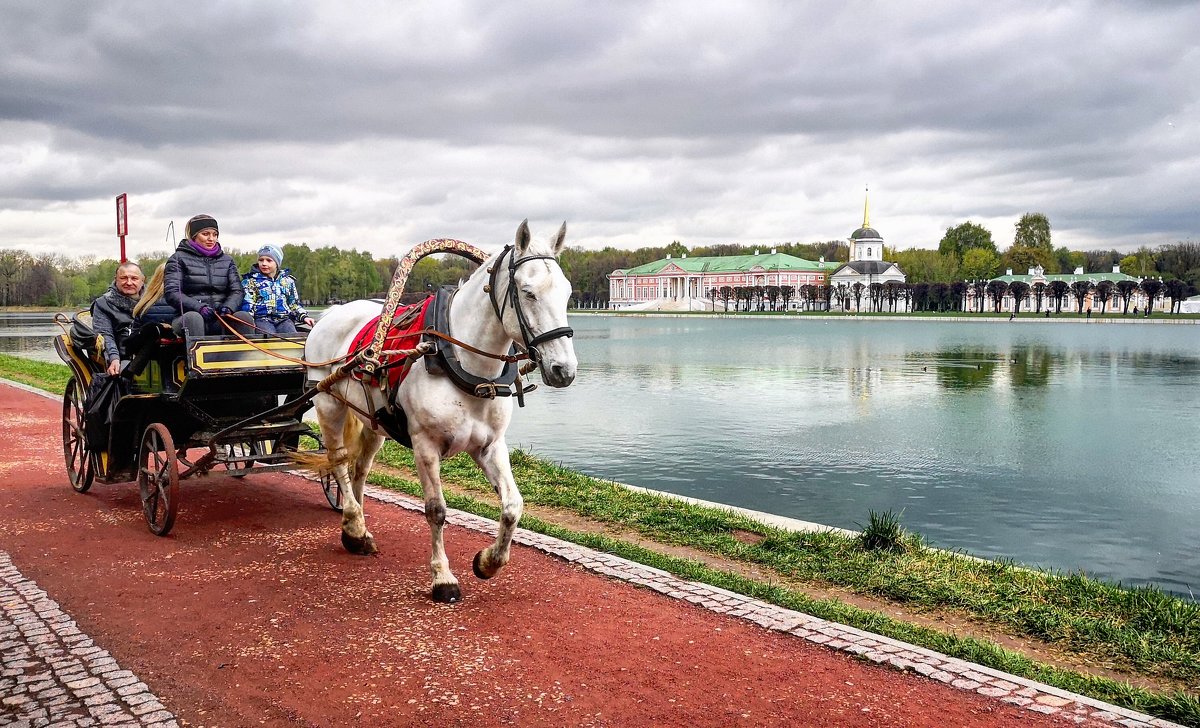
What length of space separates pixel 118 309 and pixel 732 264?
14440 cm

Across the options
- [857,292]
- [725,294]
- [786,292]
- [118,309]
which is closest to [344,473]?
[118,309]

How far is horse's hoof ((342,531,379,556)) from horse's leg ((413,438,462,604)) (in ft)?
3.92

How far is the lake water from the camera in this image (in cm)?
1126

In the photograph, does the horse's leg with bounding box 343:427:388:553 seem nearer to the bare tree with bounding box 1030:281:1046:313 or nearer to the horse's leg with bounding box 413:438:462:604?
the horse's leg with bounding box 413:438:462:604

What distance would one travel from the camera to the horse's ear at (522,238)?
16.9 ft

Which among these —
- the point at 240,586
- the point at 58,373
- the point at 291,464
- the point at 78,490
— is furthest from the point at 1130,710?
the point at 58,373

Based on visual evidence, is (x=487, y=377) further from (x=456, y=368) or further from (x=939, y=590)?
(x=939, y=590)

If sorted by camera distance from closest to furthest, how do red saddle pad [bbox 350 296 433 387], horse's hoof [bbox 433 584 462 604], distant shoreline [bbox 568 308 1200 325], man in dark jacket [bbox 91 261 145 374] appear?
horse's hoof [bbox 433 584 462 604] → red saddle pad [bbox 350 296 433 387] → man in dark jacket [bbox 91 261 145 374] → distant shoreline [bbox 568 308 1200 325]

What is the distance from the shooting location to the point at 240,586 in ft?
19.7

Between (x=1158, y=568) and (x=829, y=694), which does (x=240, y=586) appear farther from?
(x=1158, y=568)

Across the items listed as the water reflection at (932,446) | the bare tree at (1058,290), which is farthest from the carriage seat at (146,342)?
the bare tree at (1058,290)

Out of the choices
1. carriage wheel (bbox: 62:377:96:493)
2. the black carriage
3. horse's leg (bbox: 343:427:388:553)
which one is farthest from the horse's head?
carriage wheel (bbox: 62:377:96:493)

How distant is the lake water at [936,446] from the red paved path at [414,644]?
5.77 m

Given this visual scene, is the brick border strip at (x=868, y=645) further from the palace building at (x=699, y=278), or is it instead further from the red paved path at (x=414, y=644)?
the palace building at (x=699, y=278)
